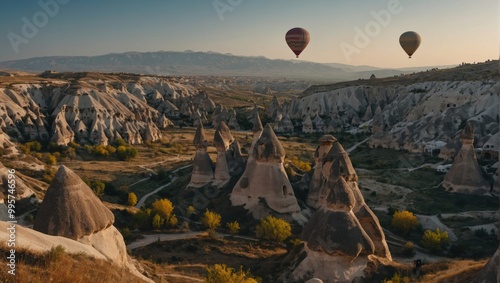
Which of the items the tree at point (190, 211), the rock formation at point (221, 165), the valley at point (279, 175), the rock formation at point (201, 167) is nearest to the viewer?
the valley at point (279, 175)

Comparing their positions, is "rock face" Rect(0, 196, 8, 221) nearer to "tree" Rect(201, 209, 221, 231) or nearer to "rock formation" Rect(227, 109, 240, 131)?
"tree" Rect(201, 209, 221, 231)

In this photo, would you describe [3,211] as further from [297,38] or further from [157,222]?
[297,38]

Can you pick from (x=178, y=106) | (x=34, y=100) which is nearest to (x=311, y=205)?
(x=34, y=100)

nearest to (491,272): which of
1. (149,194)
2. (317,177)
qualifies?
(317,177)

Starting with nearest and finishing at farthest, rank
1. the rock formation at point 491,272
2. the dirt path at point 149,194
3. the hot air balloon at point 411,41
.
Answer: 1. the rock formation at point 491,272
2. the dirt path at point 149,194
3. the hot air balloon at point 411,41

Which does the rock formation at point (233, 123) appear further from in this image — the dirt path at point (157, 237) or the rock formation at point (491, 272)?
the rock formation at point (491, 272)

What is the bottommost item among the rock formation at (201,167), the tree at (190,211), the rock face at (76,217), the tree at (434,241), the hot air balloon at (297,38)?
the tree at (190,211)

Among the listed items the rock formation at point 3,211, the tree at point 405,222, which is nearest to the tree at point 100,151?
the rock formation at point 3,211

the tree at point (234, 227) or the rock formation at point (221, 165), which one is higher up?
the rock formation at point (221, 165)
